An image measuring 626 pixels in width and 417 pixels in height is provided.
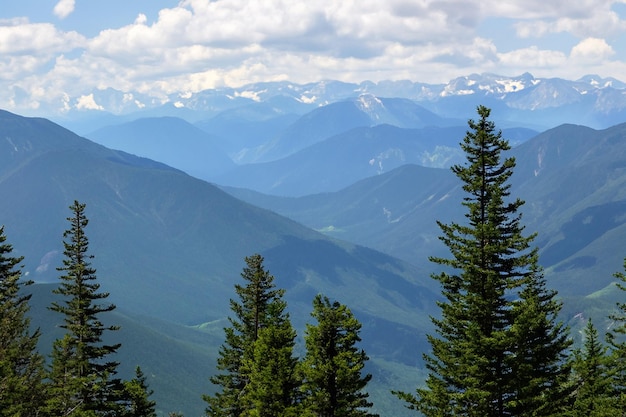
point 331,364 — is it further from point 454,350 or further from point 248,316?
point 248,316

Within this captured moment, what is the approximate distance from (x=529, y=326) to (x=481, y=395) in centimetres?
392

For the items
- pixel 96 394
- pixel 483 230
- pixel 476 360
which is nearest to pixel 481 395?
pixel 476 360

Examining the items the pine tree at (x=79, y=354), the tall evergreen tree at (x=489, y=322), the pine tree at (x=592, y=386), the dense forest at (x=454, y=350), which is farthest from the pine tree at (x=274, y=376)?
the pine tree at (x=592, y=386)

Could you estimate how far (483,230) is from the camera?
32031mm

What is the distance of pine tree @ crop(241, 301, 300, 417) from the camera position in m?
36.4

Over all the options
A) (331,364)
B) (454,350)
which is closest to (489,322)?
(454,350)

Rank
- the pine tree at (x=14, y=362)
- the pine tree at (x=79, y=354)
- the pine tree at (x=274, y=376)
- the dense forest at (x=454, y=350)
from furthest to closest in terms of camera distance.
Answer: the pine tree at (x=79, y=354) < the pine tree at (x=14, y=362) < the pine tree at (x=274, y=376) < the dense forest at (x=454, y=350)

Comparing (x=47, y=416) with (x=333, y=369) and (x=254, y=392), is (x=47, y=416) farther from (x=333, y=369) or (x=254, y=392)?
(x=333, y=369)

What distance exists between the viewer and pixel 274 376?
36688 mm

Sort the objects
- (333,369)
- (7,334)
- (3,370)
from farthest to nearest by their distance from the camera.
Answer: (7,334) → (3,370) → (333,369)

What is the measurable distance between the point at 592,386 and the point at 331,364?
17.2m

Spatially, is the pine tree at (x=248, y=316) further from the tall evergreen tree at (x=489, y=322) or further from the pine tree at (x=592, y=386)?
the pine tree at (x=592, y=386)

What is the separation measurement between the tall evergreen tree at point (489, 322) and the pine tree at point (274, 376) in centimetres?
679

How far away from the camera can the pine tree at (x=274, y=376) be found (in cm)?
3644
